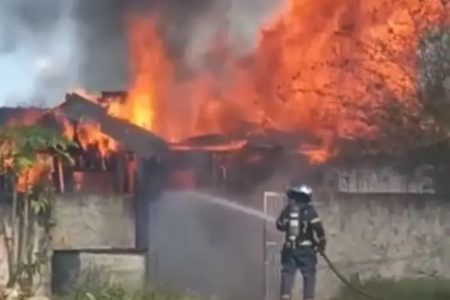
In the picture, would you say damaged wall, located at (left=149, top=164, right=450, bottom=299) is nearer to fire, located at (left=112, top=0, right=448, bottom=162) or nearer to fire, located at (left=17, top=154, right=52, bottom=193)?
fire, located at (left=112, top=0, right=448, bottom=162)

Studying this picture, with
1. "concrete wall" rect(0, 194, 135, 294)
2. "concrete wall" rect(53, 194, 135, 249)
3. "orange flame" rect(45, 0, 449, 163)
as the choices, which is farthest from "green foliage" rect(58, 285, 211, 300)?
"orange flame" rect(45, 0, 449, 163)

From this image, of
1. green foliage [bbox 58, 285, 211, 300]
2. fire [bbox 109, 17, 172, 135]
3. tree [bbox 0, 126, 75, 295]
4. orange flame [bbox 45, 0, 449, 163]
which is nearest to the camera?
green foliage [bbox 58, 285, 211, 300]

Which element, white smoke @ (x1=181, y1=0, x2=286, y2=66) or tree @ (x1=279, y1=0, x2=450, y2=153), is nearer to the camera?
tree @ (x1=279, y1=0, x2=450, y2=153)

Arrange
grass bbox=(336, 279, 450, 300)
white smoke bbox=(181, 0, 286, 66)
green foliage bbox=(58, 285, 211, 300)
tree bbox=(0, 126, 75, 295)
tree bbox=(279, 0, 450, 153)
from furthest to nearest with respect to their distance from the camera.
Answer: white smoke bbox=(181, 0, 286, 66) < tree bbox=(279, 0, 450, 153) < grass bbox=(336, 279, 450, 300) < tree bbox=(0, 126, 75, 295) < green foliage bbox=(58, 285, 211, 300)

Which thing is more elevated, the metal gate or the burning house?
the burning house

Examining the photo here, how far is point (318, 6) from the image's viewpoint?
20656 millimetres

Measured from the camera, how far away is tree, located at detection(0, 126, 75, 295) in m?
13.4

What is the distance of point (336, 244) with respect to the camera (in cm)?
1438

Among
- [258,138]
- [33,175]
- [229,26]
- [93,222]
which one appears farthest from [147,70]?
[33,175]

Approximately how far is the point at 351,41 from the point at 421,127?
180 inches

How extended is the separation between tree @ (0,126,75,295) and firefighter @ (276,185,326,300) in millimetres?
3399

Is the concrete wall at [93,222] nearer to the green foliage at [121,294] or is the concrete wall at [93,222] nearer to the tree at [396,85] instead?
the green foliage at [121,294]

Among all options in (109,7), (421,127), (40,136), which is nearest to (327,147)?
(421,127)

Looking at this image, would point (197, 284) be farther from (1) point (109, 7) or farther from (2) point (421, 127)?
(1) point (109, 7)
